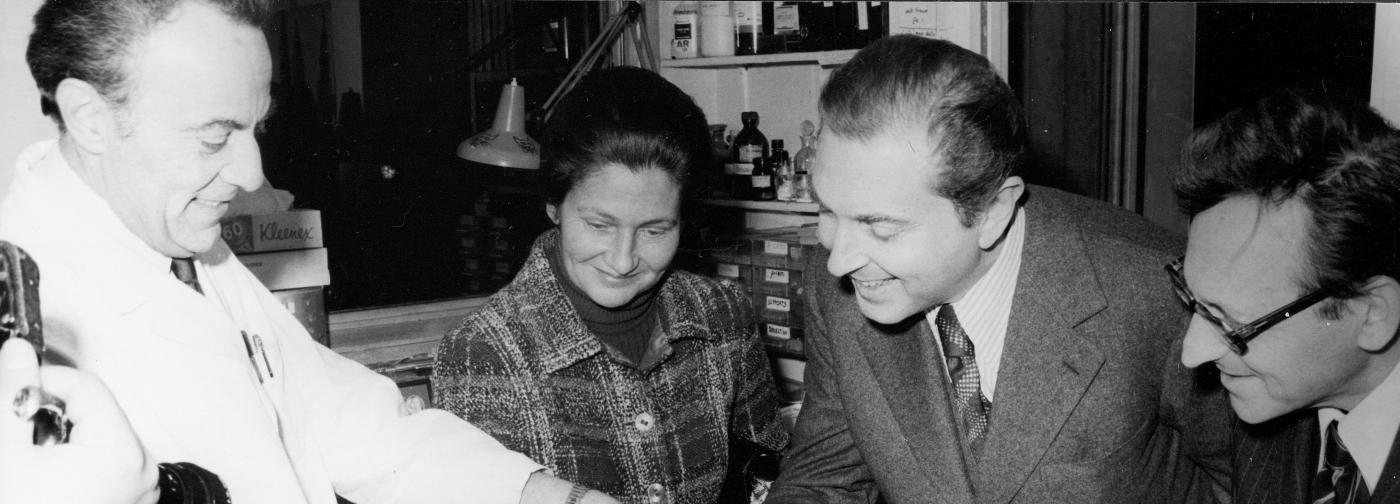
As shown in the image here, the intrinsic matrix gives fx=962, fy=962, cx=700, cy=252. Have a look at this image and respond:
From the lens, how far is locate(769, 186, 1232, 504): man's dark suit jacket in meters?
1.43

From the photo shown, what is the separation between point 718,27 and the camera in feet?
10.5

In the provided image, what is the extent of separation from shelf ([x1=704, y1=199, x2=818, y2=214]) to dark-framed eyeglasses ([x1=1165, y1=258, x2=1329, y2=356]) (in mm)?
1546

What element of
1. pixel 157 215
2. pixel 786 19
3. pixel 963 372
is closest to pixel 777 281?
pixel 786 19

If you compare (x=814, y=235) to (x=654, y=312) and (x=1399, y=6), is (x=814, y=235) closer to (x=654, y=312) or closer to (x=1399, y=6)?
(x=654, y=312)

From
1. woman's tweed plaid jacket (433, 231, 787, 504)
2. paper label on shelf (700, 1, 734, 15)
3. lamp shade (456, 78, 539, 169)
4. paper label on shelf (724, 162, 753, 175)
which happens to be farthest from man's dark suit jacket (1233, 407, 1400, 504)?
paper label on shelf (700, 1, 734, 15)

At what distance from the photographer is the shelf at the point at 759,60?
278cm

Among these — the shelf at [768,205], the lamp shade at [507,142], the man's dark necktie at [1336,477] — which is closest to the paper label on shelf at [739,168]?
the shelf at [768,205]

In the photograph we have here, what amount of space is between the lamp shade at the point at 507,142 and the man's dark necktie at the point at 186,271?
127 cm

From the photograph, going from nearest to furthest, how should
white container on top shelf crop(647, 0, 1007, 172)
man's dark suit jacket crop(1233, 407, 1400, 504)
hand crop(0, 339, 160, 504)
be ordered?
hand crop(0, 339, 160, 504) → man's dark suit jacket crop(1233, 407, 1400, 504) → white container on top shelf crop(647, 0, 1007, 172)

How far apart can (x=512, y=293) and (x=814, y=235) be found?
4.08 feet

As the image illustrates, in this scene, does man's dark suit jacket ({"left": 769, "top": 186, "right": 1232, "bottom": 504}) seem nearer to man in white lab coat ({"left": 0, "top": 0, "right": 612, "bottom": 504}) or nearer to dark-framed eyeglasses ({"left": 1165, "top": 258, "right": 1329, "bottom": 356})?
dark-framed eyeglasses ({"left": 1165, "top": 258, "right": 1329, "bottom": 356})

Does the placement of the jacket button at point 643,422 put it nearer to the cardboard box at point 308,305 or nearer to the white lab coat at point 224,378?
the white lab coat at point 224,378

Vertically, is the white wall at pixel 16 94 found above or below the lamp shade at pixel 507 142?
above

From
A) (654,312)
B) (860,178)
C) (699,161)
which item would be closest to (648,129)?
(699,161)
